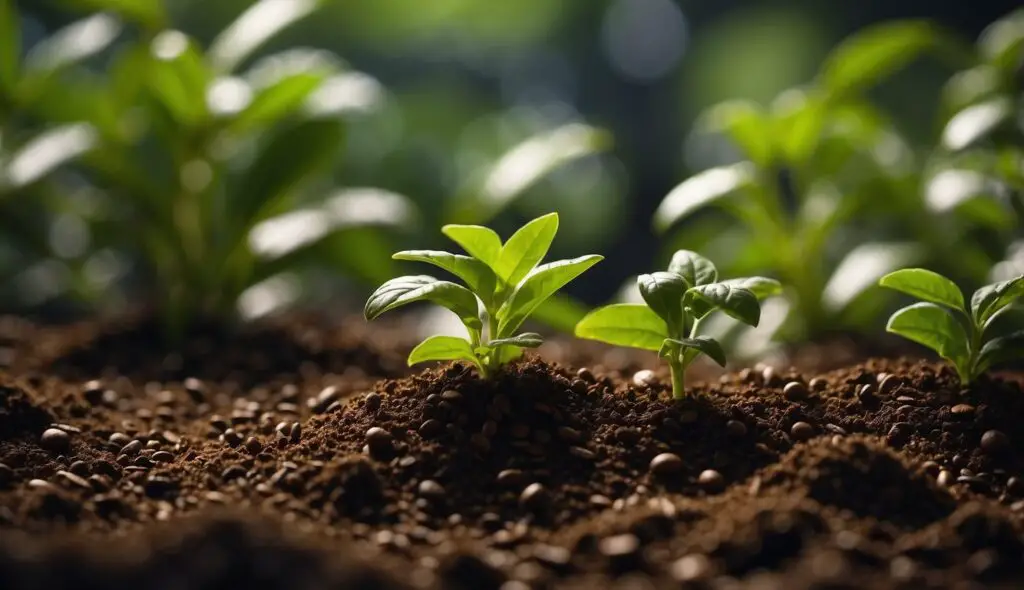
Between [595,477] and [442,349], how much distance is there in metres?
0.27

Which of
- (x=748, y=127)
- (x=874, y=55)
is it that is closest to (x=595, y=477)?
(x=748, y=127)

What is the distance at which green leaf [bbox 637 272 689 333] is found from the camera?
1213 millimetres

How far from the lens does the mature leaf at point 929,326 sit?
127 cm

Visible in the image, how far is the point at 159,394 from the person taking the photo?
1.71 metres

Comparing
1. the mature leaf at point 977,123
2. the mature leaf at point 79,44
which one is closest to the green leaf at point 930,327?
the mature leaf at point 977,123

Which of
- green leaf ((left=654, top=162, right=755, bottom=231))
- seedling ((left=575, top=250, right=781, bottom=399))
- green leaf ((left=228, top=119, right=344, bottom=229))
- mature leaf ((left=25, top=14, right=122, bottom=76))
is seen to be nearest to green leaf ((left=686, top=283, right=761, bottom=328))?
seedling ((left=575, top=250, right=781, bottom=399))

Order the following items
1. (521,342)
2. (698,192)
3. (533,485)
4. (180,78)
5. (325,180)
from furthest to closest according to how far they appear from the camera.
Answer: (325,180) < (180,78) < (698,192) < (521,342) < (533,485)

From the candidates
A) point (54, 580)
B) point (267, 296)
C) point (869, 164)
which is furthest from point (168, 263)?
point (869, 164)

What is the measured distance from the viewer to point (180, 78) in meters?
2.05

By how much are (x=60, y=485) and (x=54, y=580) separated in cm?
34

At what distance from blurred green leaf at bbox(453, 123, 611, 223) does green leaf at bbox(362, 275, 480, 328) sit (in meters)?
0.98

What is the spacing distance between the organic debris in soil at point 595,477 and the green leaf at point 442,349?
5cm

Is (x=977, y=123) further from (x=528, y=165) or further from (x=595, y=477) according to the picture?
(x=595, y=477)

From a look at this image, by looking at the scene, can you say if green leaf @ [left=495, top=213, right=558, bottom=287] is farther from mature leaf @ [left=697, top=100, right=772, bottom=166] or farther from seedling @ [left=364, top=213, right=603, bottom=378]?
mature leaf @ [left=697, top=100, right=772, bottom=166]
